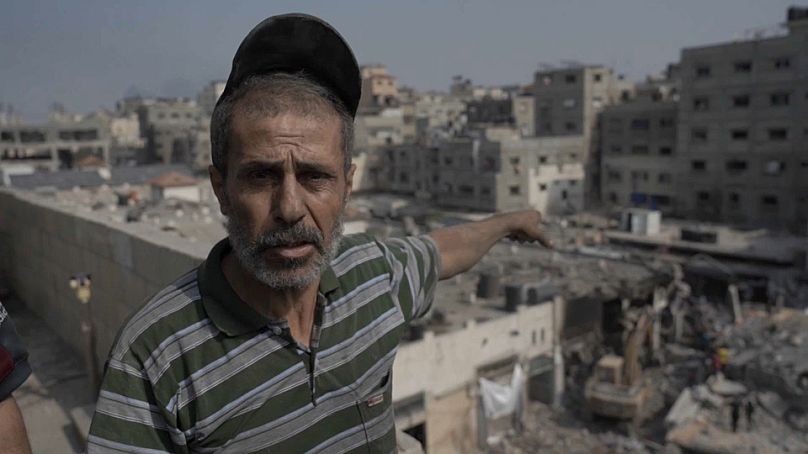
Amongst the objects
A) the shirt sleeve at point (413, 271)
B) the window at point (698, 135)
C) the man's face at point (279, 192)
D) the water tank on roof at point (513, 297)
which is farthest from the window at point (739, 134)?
the man's face at point (279, 192)

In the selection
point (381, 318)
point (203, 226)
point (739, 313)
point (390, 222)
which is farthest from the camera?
point (390, 222)

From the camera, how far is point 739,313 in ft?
72.2

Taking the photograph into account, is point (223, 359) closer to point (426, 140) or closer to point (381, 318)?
point (381, 318)

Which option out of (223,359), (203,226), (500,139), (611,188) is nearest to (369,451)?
(223,359)

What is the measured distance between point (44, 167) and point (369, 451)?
4361 centimetres

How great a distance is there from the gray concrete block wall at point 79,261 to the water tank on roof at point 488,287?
14.5 metres

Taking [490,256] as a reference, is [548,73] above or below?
above

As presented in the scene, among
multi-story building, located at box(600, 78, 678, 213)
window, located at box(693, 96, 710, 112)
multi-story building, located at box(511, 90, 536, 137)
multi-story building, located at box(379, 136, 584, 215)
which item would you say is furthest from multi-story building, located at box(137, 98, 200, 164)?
window, located at box(693, 96, 710, 112)

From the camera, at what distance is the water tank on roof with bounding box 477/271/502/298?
64.2 ft

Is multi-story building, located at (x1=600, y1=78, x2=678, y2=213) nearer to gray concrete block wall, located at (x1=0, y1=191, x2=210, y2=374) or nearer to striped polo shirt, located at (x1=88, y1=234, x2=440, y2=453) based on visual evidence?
gray concrete block wall, located at (x1=0, y1=191, x2=210, y2=374)

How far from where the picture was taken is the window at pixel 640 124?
132 ft

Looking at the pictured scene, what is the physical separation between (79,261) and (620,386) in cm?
1593

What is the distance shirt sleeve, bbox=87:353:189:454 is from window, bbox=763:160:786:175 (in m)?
37.4

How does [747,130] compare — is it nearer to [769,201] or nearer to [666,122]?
[769,201]
